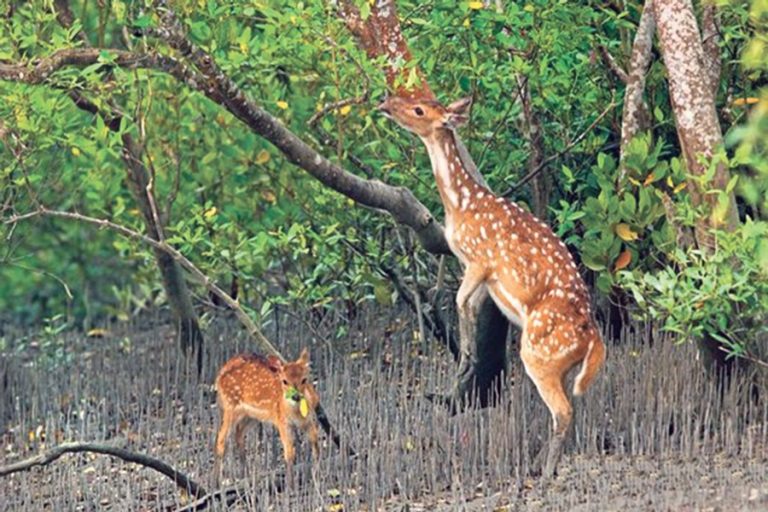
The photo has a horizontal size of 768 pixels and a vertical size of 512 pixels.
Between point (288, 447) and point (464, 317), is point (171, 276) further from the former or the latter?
point (288, 447)

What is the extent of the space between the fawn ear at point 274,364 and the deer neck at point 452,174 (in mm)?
1080

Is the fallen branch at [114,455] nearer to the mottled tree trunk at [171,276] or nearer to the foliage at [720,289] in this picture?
the foliage at [720,289]

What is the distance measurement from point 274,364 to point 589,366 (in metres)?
1.52

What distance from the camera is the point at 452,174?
953cm

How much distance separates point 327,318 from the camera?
12586 millimetres

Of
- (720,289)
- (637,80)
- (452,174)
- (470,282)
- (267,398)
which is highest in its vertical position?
(637,80)

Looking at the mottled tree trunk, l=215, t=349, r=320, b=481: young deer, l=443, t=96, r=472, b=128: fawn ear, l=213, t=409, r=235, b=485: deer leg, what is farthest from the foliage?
the mottled tree trunk

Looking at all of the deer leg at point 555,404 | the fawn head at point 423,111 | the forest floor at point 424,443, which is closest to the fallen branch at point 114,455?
the forest floor at point 424,443

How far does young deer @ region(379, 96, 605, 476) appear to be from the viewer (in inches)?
357

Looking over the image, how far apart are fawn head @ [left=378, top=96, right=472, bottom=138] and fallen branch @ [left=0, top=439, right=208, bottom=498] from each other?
198 centimetres

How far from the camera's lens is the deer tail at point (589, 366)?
9.05m

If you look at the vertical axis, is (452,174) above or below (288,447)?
above

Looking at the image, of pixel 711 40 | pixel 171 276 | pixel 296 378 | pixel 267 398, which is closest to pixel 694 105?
pixel 711 40

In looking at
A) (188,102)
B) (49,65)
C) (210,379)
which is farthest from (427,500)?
(188,102)
